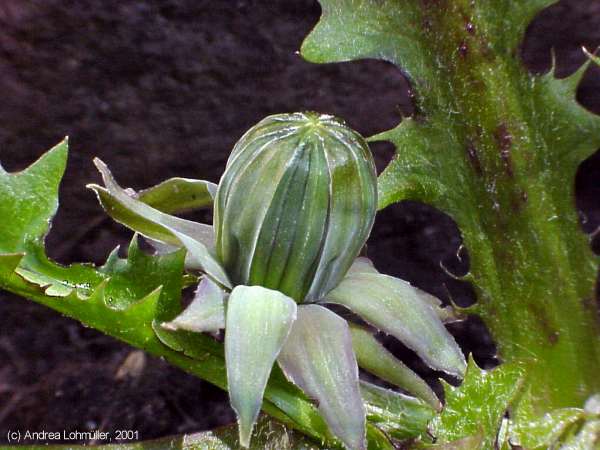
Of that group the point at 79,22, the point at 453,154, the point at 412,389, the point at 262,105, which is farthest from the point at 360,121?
the point at 412,389

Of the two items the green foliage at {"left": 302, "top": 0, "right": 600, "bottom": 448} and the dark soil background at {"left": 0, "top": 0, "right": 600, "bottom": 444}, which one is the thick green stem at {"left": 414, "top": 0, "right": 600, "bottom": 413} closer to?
the green foliage at {"left": 302, "top": 0, "right": 600, "bottom": 448}

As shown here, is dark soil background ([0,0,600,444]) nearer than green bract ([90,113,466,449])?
No

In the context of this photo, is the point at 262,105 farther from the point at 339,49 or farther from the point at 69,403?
the point at 69,403

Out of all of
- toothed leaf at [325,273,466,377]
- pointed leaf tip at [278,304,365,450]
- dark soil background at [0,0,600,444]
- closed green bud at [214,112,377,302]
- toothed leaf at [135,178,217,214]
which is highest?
closed green bud at [214,112,377,302]

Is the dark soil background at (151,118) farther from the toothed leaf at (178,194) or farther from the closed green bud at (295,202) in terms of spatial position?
the closed green bud at (295,202)

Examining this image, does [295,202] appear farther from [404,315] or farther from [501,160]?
[501,160]

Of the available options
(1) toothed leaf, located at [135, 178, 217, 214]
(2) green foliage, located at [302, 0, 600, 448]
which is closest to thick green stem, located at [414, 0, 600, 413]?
(2) green foliage, located at [302, 0, 600, 448]
